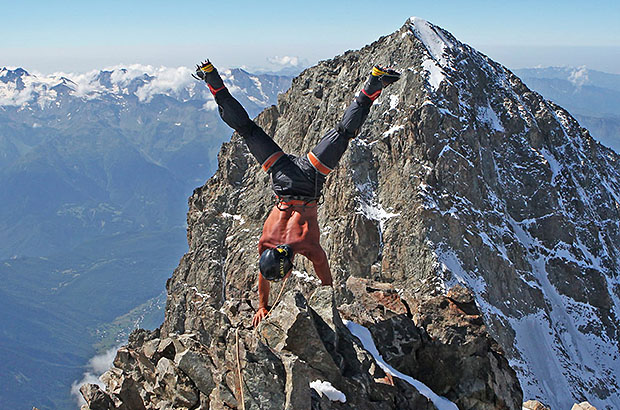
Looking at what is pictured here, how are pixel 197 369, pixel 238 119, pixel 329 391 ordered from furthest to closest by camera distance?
1. pixel 238 119
2. pixel 197 369
3. pixel 329 391

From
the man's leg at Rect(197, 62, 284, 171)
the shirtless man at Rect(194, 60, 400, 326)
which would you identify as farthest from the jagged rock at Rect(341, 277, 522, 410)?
the man's leg at Rect(197, 62, 284, 171)

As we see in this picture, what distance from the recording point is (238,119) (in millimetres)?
17406

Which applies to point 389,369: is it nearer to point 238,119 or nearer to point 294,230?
point 294,230

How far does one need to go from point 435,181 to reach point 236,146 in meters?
44.8

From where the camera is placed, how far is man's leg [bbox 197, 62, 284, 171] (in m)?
17.3

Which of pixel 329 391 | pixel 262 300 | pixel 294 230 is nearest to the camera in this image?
pixel 329 391

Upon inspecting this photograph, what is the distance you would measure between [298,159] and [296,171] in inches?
36.1

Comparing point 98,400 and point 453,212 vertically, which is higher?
point 98,400

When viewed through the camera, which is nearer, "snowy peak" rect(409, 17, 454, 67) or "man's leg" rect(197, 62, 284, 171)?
"man's leg" rect(197, 62, 284, 171)

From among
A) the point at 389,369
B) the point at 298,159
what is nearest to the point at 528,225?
the point at 298,159

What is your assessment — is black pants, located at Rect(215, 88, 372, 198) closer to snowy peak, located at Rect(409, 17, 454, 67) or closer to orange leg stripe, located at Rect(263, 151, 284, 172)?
orange leg stripe, located at Rect(263, 151, 284, 172)

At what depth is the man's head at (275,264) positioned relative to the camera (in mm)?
14539

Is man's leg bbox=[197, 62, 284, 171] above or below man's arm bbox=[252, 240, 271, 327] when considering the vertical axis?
above

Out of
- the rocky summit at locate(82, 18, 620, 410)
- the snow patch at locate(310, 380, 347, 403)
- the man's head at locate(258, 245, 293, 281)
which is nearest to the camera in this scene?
the snow patch at locate(310, 380, 347, 403)
